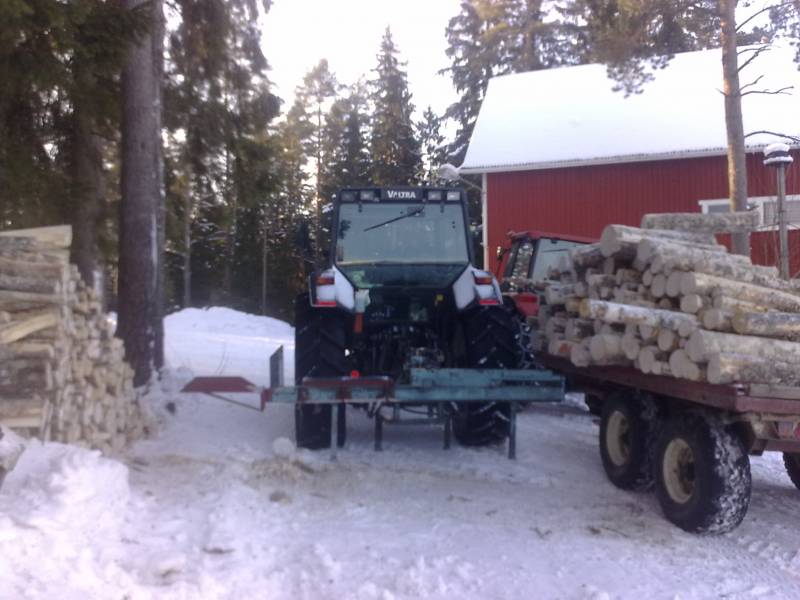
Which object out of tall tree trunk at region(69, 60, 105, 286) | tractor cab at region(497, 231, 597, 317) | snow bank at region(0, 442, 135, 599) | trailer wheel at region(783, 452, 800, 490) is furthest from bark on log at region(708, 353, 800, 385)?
tall tree trunk at region(69, 60, 105, 286)

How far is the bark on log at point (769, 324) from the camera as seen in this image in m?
6.19

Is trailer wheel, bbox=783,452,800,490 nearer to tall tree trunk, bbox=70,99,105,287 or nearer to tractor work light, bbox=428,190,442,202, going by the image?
tractor work light, bbox=428,190,442,202

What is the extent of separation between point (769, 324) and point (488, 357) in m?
2.86

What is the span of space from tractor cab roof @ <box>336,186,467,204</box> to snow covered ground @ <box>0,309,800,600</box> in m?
2.62

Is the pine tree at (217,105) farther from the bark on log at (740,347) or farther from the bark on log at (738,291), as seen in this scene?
the bark on log at (740,347)

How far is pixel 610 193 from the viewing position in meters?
20.7

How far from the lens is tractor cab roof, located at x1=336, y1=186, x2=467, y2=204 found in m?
9.41

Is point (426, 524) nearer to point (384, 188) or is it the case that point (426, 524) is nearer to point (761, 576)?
point (761, 576)

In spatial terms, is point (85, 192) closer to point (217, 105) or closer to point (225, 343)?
point (217, 105)

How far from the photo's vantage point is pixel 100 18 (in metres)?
8.91

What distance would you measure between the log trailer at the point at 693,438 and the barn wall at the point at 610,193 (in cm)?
1201

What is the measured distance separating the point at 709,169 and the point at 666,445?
1448 centimetres

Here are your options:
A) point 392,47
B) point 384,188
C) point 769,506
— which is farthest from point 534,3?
point 769,506

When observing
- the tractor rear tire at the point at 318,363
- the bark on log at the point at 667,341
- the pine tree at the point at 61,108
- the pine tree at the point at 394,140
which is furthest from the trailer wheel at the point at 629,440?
the pine tree at the point at 394,140
